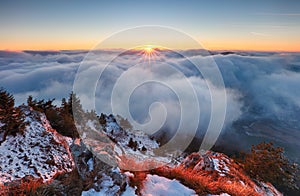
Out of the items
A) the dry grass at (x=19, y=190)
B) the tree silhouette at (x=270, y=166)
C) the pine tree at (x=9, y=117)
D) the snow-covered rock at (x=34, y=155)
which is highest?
the dry grass at (x=19, y=190)

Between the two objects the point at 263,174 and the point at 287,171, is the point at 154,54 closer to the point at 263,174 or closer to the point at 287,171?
the point at 263,174

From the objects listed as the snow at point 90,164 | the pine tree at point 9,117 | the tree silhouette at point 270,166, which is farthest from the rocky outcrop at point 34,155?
the tree silhouette at point 270,166

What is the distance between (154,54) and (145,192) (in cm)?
2204

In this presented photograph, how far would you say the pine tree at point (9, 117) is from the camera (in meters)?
17.5

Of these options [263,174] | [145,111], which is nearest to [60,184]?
[263,174]

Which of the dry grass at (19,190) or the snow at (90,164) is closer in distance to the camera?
the dry grass at (19,190)

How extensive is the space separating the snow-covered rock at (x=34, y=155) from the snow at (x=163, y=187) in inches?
362

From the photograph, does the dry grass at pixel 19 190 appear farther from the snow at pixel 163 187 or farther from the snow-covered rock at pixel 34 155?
the snow-covered rock at pixel 34 155

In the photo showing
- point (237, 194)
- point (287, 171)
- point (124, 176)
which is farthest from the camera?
point (287, 171)

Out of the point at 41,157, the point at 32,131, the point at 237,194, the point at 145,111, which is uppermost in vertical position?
the point at 237,194

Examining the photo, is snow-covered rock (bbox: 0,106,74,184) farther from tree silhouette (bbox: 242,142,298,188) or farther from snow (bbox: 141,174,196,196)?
tree silhouette (bbox: 242,142,298,188)

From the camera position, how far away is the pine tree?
17547 mm

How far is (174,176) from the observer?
746cm

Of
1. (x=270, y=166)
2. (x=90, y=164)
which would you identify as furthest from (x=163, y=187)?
(x=270, y=166)
